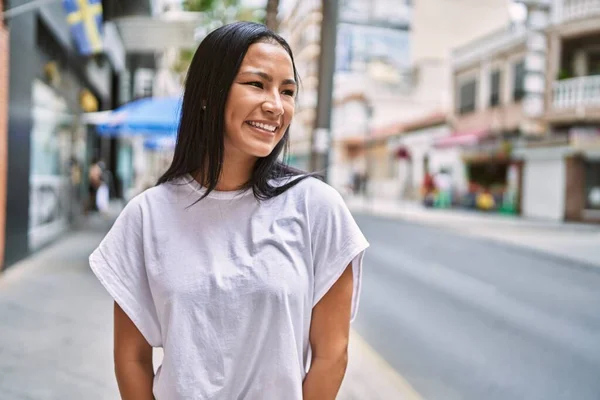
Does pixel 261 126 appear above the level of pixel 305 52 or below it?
below

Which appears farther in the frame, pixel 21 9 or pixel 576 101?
pixel 576 101

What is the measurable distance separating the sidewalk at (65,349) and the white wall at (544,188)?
18020mm

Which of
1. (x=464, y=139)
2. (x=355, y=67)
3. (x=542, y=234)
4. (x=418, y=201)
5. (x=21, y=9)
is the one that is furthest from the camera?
(x=355, y=67)

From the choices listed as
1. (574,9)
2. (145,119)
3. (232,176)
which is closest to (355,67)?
(574,9)

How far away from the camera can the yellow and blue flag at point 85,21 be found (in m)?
9.50

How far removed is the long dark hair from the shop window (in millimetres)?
21610

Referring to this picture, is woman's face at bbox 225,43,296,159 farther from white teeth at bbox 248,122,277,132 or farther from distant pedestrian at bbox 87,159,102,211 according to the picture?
distant pedestrian at bbox 87,159,102,211

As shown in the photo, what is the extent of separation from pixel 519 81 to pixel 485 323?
19.9m

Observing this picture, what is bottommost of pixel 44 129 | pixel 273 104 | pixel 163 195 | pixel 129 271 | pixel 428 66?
pixel 129 271

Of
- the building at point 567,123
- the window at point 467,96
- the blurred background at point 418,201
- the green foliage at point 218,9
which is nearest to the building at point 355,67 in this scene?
the blurred background at point 418,201

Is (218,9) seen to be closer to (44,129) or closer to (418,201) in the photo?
(44,129)

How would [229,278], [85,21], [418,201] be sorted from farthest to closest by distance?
[418,201]
[85,21]
[229,278]

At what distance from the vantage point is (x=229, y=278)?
1320 millimetres

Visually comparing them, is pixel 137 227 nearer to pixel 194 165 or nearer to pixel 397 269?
pixel 194 165
